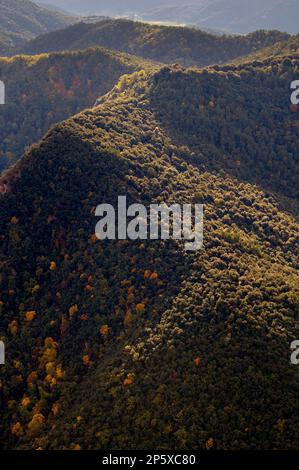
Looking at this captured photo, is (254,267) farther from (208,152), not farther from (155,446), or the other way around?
(208,152)

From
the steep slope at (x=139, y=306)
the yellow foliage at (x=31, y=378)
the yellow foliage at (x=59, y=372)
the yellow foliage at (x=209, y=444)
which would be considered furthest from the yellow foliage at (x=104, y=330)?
the yellow foliage at (x=209, y=444)

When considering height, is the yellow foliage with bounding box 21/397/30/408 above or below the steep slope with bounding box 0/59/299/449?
below

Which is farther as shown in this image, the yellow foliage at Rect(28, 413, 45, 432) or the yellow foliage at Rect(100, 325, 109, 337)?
the yellow foliage at Rect(100, 325, 109, 337)

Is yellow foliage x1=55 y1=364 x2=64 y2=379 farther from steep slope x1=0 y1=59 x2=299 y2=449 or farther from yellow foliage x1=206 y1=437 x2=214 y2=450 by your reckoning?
yellow foliage x1=206 y1=437 x2=214 y2=450

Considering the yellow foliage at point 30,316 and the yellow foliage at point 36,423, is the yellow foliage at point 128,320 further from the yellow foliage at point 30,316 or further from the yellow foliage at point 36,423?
the yellow foliage at point 36,423

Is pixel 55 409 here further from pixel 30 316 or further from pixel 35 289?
pixel 35 289

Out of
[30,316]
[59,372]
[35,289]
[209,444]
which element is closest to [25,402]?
[59,372]

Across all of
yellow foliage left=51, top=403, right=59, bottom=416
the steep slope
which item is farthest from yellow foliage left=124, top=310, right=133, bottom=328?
yellow foliage left=51, top=403, right=59, bottom=416

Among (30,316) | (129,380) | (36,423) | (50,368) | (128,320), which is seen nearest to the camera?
(129,380)
